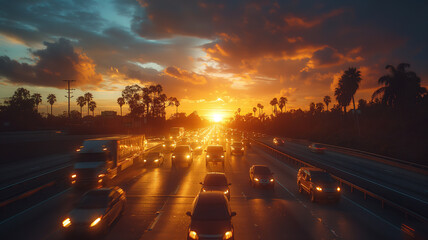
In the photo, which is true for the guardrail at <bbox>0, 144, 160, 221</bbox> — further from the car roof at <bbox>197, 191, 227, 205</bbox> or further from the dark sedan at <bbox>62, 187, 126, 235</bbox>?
the car roof at <bbox>197, 191, 227, 205</bbox>

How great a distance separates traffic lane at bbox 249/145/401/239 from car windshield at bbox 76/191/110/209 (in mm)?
10087

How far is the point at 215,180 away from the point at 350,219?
7347 mm

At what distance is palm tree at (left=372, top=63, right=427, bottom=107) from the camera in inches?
1895

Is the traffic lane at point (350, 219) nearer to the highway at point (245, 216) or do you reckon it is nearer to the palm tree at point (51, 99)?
the highway at point (245, 216)

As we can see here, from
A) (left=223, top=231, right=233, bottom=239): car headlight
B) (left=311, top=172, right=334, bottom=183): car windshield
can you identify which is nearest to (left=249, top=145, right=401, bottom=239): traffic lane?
(left=311, top=172, right=334, bottom=183): car windshield

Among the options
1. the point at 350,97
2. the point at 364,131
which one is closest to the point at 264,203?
the point at 364,131

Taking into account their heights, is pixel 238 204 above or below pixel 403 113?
below

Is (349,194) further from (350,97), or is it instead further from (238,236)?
(350,97)

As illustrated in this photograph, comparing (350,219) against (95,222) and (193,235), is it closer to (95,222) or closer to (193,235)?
(193,235)

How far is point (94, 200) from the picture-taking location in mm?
10305

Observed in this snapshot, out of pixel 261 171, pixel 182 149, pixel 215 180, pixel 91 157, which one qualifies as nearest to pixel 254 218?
pixel 215 180

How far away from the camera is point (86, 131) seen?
61.0 metres

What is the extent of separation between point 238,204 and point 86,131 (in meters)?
58.3

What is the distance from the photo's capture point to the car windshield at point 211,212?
835 cm
